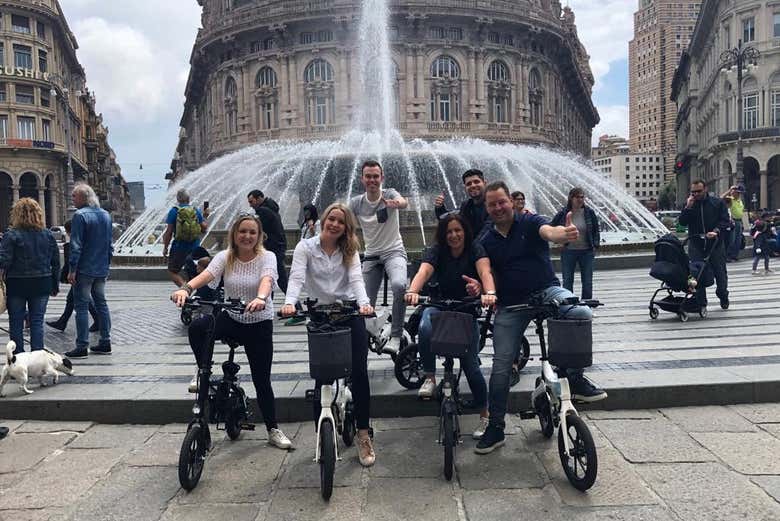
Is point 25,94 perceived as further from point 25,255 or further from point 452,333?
point 452,333

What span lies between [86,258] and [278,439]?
393 cm

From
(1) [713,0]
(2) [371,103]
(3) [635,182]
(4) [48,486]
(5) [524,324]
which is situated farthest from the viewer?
(3) [635,182]

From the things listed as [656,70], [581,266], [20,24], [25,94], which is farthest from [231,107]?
[656,70]

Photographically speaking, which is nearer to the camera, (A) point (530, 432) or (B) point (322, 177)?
(A) point (530, 432)

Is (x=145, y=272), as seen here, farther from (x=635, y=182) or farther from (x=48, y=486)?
(x=635, y=182)

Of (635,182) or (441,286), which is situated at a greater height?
(635,182)

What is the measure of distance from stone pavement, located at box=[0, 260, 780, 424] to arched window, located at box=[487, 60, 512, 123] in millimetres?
45084

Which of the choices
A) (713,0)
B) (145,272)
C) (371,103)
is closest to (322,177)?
(145,272)

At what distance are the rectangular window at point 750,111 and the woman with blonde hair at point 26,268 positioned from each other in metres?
Answer: 57.4

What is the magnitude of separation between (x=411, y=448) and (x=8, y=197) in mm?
64972

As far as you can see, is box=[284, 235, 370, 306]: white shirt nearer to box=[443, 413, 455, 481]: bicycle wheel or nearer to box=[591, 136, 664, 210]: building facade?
box=[443, 413, 455, 481]: bicycle wheel

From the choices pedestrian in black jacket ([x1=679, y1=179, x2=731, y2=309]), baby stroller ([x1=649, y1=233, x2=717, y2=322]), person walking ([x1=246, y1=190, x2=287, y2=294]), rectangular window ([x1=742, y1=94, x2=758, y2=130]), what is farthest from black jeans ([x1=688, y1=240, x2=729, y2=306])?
rectangular window ([x1=742, y1=94, x2=758, y2=130])

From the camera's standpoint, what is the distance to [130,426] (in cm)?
546

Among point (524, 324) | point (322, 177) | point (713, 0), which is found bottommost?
point (524, 324)
